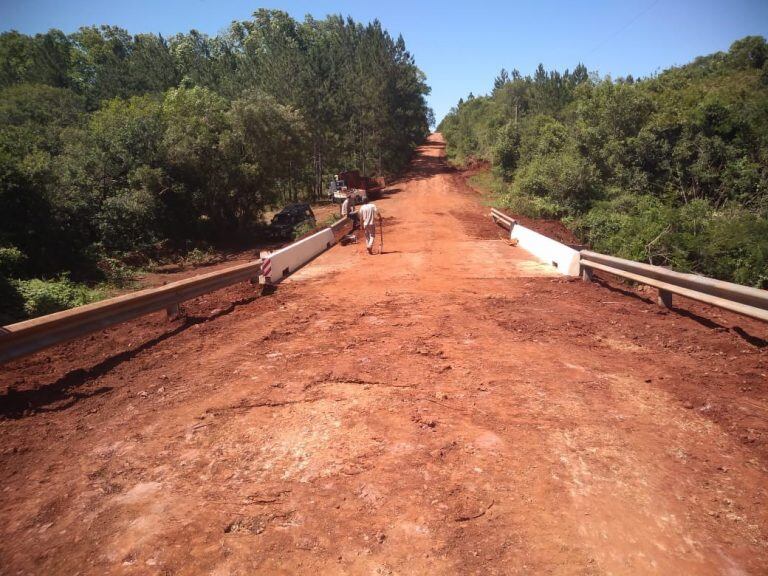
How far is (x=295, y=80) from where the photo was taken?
38.2 metres

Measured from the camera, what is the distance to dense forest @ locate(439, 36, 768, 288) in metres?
10.9

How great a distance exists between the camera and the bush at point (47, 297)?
35.0 ft

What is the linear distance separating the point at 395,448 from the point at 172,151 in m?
22.9

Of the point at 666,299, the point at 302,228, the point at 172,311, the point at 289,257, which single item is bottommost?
the point at 666,299

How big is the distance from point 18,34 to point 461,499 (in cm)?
10608

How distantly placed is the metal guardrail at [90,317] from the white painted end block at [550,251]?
23.6ft

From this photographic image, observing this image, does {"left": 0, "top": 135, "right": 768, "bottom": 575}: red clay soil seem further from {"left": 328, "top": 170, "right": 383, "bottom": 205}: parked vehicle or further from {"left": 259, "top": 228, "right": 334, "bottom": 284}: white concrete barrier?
{"left": 328, "top": 170, "right": 383, "bottom": 205}: parked vehicle

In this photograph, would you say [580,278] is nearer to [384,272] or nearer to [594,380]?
[384,272]

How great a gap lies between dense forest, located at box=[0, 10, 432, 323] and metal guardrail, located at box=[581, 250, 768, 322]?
12.9 meters

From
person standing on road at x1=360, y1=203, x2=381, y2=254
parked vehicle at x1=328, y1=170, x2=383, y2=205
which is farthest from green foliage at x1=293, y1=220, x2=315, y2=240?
person standing on road at x1=360, y1=203, x2=381, y2=254

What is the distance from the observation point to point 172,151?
22.0 metres

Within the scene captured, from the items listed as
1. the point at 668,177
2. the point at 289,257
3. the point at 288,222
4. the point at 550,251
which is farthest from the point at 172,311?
the point at 668,177

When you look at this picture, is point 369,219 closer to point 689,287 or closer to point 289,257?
point 289,257

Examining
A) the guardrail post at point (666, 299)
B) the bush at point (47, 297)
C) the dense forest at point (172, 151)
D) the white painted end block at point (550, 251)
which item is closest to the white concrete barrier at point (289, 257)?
the bush at point (47, 297)
